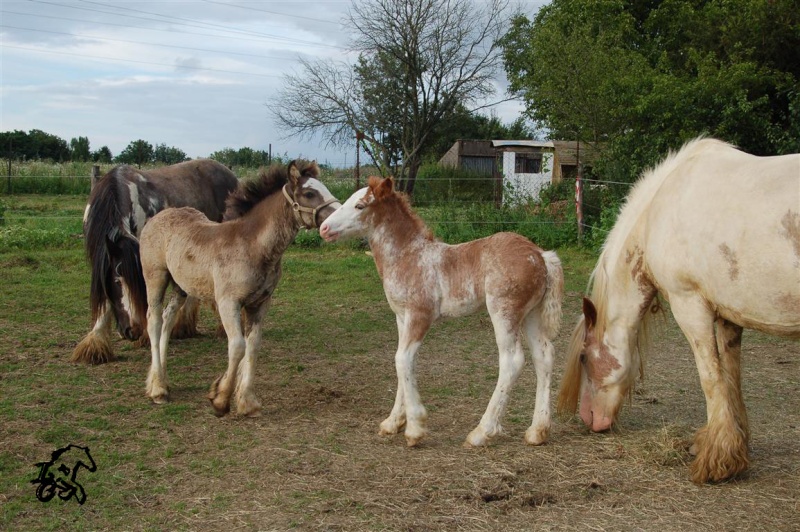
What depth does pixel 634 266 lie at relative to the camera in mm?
4746

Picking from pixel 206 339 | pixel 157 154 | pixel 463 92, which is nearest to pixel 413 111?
pixel 463 92

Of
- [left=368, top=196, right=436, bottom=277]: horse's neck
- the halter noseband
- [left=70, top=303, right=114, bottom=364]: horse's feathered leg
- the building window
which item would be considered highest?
the building window

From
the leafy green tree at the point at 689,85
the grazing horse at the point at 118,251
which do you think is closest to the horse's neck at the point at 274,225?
the grazing horse at the point at 118,251

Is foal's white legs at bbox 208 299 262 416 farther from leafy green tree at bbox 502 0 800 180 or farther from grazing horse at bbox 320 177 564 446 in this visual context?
leafy green tree at bbox 502 0 800 180

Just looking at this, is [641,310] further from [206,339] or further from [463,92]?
[463,92]

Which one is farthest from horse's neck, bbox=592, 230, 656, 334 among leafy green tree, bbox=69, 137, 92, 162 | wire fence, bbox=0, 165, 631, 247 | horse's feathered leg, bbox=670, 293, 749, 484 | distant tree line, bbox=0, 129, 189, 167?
leafy green tree, bbox=69, 137, 92, 162

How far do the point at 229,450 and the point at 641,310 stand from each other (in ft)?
9.53

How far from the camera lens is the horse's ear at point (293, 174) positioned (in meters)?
5.60

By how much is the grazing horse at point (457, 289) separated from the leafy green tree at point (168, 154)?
25.2 metres

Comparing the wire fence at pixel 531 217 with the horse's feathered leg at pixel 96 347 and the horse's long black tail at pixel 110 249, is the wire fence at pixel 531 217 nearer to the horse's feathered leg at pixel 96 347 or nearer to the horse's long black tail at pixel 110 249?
the horse's long black tail at pixel 110 249

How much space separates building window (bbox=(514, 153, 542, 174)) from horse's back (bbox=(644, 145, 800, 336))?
23746 millimetres

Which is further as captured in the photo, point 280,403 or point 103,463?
point 280,403

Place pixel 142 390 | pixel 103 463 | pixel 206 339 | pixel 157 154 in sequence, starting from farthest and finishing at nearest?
pixel 157 154 < pixel 206 339 < pixel 142 390 < pixel 103 463

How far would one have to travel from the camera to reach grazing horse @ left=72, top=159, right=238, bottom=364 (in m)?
6.80
